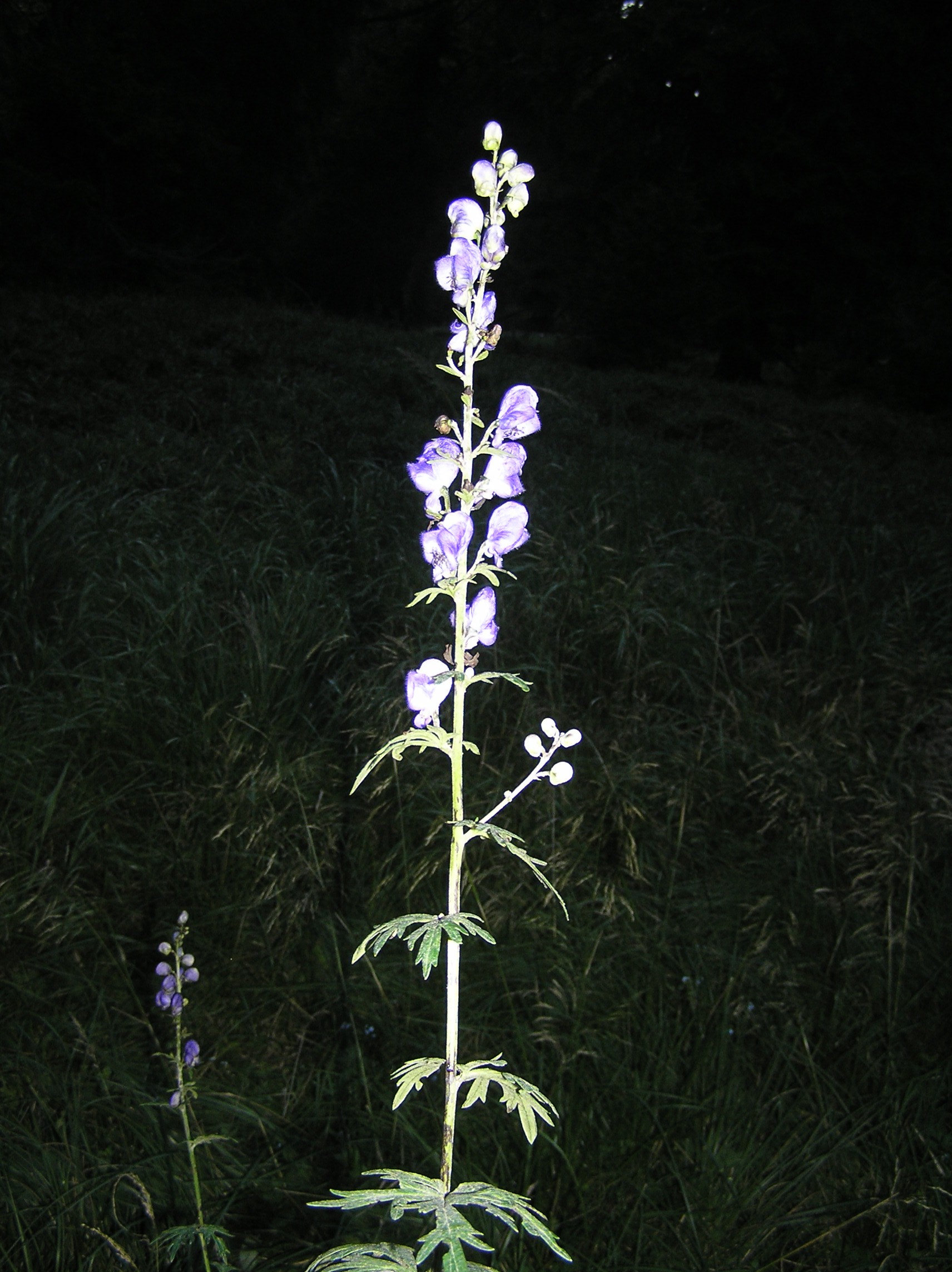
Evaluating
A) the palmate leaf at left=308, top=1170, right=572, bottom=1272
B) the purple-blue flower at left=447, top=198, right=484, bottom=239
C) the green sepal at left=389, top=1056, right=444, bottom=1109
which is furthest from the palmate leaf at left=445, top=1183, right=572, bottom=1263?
the purple-blue flower at left=447, top=198, right=484, bottom=239

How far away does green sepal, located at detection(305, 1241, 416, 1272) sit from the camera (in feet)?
2.86

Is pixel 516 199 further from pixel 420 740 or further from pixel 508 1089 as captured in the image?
pixel 508 1089

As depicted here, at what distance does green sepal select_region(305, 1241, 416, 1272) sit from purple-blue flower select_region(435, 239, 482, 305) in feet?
3.26

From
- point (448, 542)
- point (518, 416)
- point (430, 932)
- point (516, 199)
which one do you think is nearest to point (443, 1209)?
point (430, 932)

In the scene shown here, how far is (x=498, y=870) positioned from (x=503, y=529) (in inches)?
68.0

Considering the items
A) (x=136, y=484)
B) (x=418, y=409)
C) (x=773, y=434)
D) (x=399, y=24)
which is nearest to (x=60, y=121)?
(x=418, y=409)

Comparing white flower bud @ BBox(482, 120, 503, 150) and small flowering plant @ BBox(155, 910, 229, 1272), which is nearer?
white flower bud @ BBox(482, 120, 503, 150)

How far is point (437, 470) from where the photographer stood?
1017 mm

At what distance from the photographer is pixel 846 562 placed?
15.2 ft

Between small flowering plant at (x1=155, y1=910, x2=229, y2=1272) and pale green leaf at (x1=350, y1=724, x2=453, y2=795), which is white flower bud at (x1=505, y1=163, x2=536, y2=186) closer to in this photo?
pale green leaf at (x1=350, y1=724, x2=453, y2=795)

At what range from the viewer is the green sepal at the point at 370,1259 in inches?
34.3

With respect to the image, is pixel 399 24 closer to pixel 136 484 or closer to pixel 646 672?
pixel 136 484

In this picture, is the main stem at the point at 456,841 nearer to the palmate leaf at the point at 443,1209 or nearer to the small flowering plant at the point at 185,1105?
the palmate leaf at the point at 443,1209

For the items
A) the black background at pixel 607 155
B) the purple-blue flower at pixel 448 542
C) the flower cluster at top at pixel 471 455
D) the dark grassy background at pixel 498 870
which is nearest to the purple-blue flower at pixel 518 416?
the flower cluster at top at pixel 471 455
